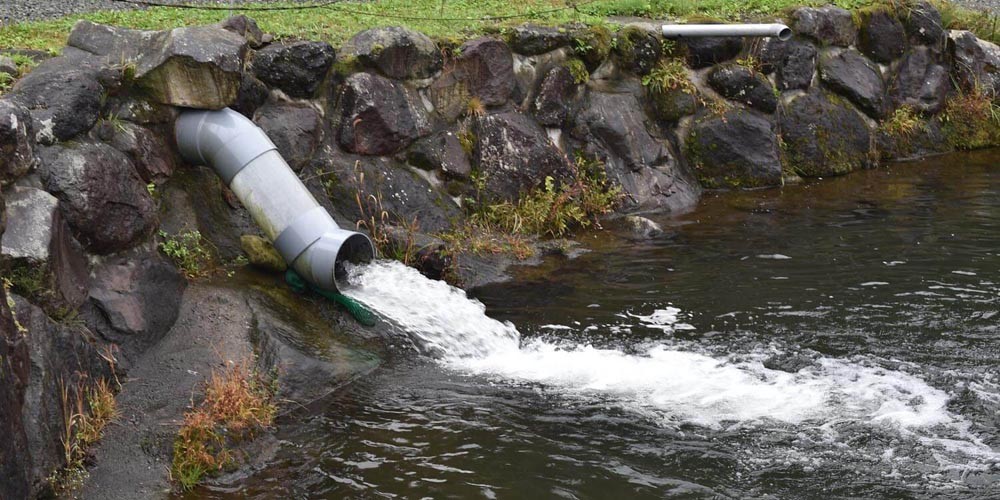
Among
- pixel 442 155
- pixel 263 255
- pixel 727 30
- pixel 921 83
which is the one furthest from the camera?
pixel 921 83

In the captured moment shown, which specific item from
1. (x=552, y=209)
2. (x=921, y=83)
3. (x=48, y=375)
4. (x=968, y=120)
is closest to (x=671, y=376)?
(x=552, y=209)

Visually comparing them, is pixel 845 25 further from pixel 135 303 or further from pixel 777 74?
pixel 135 303

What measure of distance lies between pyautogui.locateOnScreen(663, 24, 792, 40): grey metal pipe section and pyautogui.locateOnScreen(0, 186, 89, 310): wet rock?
877cm

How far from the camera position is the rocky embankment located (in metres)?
7.46

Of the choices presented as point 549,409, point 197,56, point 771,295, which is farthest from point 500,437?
point 197,56

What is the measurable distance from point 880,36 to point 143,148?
37.0ft

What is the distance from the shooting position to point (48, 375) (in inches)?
265

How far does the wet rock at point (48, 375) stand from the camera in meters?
6.34

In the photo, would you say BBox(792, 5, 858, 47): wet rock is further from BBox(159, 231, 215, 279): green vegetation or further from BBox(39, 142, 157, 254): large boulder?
BBox(39, 142, 157, 254): large boulder

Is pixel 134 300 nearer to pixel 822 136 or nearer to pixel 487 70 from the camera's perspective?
pixel 487 70

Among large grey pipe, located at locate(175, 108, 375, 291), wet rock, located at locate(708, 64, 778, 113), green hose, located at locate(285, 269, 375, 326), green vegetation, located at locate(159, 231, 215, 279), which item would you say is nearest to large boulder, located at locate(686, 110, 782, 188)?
wet rock, located at locate(708, 64, 778, 113)

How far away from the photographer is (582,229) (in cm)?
1251

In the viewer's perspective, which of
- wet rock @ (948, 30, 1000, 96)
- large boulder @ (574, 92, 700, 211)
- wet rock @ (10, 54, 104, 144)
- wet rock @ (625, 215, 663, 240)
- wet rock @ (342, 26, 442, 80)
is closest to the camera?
wet rock @ (10, 54, 104, 144)

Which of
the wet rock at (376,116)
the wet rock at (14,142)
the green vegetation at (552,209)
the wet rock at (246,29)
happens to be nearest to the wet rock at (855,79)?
the green vegetation at (552,209)
